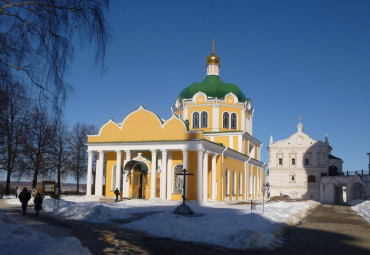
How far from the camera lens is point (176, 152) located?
33188 mm

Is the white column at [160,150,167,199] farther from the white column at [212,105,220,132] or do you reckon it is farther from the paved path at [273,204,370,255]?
the paved path at [273,204,370,255]

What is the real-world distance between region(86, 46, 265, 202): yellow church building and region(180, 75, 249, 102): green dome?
0.46 ft

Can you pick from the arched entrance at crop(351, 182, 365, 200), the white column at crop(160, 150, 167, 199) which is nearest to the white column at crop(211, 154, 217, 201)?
the white column at crop(160, 150, 167, 199)

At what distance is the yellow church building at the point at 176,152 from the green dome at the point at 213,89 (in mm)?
142

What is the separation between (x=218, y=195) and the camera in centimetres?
3459

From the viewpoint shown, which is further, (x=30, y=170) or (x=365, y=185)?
(x=365, y=185)

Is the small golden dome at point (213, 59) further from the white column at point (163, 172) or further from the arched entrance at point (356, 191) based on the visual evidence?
the arched entrance at point (356, 191)

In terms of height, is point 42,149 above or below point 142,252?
above

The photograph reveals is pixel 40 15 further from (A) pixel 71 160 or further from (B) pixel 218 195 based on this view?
(A) pixel 71 160

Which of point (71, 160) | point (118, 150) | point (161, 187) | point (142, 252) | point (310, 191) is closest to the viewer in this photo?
point (142, 252)

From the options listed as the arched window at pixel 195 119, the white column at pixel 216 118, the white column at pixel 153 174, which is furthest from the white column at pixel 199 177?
the arched window at pixel 195 119

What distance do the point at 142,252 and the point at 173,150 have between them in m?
22.2

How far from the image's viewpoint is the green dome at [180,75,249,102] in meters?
41.1

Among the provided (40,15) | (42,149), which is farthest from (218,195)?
(40,15)
